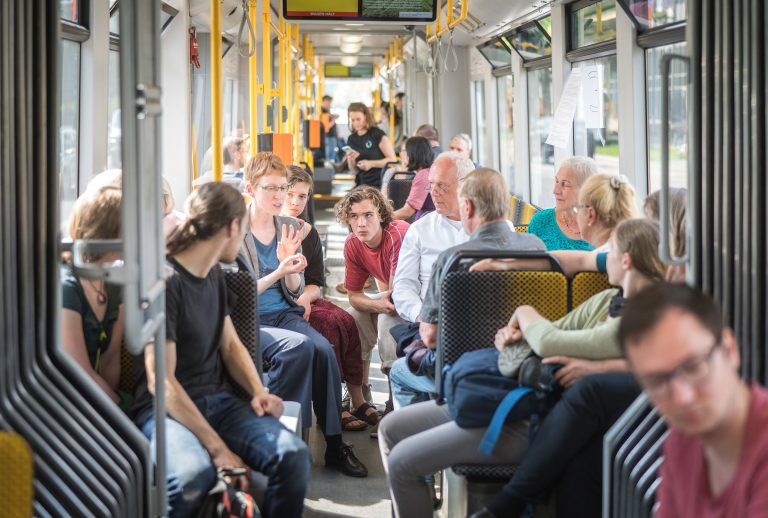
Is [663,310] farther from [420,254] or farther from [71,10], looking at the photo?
[71,10]

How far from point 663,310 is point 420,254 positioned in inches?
118

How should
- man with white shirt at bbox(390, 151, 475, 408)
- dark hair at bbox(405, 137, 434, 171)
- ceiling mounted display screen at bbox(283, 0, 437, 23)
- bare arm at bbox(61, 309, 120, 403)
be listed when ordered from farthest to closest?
1. dark hair at bbox(405, 137, 434, 171)
2. ceiling mounted display screen at bbox(283, 0, 437, 23)
3. man with white shirt at bbox(390, 151, 475, 408)
4. bare arm at bbox(61, 309, 120, 403)

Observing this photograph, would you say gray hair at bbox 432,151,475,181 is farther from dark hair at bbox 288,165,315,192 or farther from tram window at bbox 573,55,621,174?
tram window at bbox 573,55,621,174

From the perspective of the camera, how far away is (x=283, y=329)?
15.4 ft

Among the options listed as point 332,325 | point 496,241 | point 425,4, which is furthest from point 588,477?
point 425,4

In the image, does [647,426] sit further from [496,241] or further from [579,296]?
[496,241]

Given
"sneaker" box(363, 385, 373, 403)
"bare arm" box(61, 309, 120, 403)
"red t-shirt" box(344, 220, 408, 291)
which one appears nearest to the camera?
"bare arm" box(61, 309, 120, 403)

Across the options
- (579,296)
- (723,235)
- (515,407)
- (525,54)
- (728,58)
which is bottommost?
(515,407)

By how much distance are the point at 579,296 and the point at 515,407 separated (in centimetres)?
59

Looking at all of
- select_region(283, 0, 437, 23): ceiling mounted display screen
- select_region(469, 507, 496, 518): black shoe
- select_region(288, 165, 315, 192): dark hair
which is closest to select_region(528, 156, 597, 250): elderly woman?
select_region(288, 165, 315, 192): dark hair

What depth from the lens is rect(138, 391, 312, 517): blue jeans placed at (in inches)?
113

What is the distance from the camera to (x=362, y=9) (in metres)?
7.52

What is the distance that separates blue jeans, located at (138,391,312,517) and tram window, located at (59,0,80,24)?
2.63 m

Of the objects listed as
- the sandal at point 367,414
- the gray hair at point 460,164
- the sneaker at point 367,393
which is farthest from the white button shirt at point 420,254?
the sneaker at point 367,393
